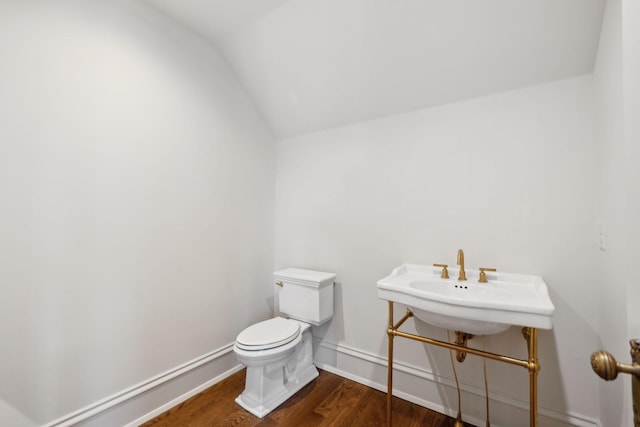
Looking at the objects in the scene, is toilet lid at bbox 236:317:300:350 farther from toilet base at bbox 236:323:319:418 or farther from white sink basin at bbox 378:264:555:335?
white sink basin at bbox 378:264:555:335

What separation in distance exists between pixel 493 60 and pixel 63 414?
8.84 feet

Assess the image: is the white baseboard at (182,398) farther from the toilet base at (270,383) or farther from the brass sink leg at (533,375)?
the brass sink leg at (533,375)

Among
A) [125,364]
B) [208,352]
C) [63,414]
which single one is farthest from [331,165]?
[63,414]

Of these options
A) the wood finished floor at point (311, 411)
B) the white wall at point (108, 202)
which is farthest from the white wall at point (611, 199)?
the white wall at point (108, 202)

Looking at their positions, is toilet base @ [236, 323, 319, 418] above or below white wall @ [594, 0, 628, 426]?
below

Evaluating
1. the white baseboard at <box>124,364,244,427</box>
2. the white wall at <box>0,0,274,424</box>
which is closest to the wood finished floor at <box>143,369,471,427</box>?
the white baseboard at <box>124,364,244,427</box>

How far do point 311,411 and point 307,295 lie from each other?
2.20ft

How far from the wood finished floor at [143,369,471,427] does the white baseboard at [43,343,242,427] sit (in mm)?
55

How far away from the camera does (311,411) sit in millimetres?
1569

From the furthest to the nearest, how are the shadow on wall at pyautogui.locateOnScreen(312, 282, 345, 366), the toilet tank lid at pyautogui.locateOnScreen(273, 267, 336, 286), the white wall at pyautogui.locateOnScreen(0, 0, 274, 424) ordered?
the shadow on wall at pyautogui.locateOnScreen(312, 282, 345, 366) < the toilet tank lid at pyautogui.locateOnScreen(273, 267, 336, 286) < the white wall at pyautogui.locateOnScreen(0, 0, 274, 424)

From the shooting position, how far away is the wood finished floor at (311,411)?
4.84 feet

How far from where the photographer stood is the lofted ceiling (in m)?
1.23

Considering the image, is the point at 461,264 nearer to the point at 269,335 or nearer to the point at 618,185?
the point at 618,185

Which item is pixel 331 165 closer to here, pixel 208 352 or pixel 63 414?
pixel 208 352
